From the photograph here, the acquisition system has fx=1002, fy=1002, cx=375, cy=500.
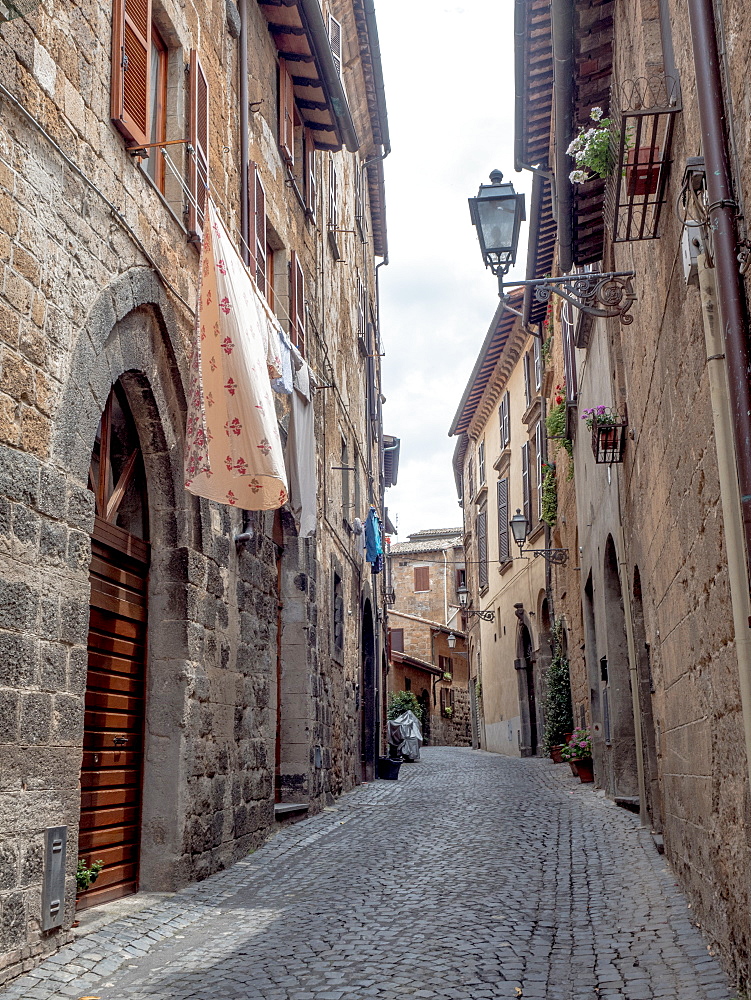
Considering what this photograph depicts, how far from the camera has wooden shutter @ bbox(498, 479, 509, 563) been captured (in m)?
26.2

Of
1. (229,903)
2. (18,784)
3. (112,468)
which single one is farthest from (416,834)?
(18,784)

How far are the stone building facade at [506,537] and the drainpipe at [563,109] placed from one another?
476 inches

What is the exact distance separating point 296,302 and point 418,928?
288 inches

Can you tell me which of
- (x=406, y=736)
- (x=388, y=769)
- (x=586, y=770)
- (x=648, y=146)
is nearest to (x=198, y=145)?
(x=648, y=146)

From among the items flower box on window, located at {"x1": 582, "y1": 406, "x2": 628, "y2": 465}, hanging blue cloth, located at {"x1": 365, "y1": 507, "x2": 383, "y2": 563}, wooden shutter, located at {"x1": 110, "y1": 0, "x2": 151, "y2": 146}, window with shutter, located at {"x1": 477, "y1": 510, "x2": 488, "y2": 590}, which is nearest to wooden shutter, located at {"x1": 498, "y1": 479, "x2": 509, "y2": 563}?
window with shutter, located at {"x1": 477, "y1": 510, "x2": 488, "y2": 590}

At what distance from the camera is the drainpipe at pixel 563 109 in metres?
6.38

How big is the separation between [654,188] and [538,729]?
18.7m

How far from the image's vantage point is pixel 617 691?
1061 cm

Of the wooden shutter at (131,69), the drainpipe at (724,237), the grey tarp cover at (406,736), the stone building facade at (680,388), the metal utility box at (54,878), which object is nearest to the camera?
the drainpipe at (724,237)

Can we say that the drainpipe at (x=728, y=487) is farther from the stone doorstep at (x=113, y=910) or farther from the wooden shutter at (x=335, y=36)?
the wooden shutter at (x=335, y=36)

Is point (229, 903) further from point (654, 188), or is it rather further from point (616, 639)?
point (616, 639)

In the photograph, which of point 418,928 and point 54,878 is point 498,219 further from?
point 54,878

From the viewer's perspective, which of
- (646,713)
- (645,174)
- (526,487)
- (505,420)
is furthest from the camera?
(505,420)

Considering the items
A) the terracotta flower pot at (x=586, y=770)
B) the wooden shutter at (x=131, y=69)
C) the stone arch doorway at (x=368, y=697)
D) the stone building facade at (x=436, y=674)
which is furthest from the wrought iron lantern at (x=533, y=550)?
the stone building facade at (x=436, y=674)
